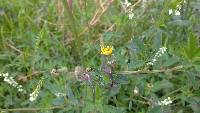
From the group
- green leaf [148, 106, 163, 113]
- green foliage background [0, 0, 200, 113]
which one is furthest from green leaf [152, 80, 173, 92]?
green leaf [148, 106, 163, 113]

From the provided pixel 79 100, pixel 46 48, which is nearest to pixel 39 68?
pixel 46 48

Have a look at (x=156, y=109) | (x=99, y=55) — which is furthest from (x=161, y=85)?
(x=99, y=55)

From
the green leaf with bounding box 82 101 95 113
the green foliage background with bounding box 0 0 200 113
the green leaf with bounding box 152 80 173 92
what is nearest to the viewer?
the green leaf with bounding box 82 101 95 113

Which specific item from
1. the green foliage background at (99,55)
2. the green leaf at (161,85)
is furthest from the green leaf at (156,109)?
the green leaf at (161,85)

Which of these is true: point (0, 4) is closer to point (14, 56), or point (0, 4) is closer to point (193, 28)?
point (14, 56)

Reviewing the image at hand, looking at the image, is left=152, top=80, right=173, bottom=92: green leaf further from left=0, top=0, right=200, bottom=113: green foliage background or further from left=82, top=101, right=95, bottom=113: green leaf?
left=82, top=101, right=95, bottom=113: green leaf

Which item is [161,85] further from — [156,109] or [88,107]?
[88,107]

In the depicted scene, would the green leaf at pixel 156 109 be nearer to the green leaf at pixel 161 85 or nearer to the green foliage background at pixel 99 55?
the green foliage background at pixel 99 55

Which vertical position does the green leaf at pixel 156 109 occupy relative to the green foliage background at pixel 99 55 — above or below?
below
